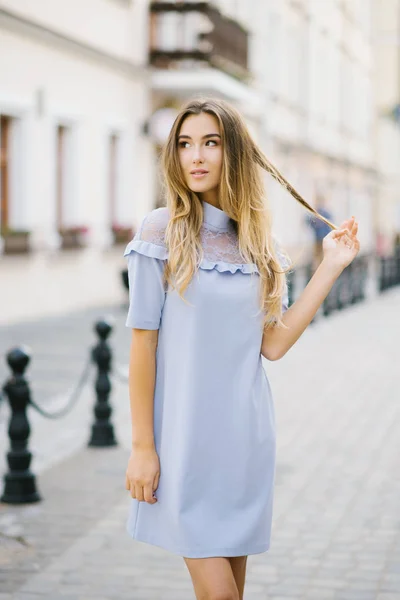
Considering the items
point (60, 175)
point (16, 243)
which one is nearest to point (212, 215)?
point (16, 243)

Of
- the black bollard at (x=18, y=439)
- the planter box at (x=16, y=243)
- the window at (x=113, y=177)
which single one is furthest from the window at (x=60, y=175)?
the black bollard at (x=18, y=439)

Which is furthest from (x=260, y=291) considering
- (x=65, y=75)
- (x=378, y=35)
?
(x=378, y=35)

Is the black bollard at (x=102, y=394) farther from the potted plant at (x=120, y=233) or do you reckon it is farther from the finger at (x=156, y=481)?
the potted plant at (x=120, y=233)

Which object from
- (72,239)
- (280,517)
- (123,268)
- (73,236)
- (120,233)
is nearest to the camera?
(280,517)

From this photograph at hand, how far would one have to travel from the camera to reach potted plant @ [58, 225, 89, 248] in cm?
2002

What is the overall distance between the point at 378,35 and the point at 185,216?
53.4m

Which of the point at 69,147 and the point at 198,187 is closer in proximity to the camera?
the point at 198,187

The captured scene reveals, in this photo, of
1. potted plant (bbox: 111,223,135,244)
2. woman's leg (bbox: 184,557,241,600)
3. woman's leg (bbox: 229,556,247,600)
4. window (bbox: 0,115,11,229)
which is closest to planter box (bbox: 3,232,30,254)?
window (bbox: 0,115,11,229)

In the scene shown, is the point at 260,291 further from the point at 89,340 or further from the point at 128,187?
the point at 128,187

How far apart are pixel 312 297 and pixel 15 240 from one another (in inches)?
581

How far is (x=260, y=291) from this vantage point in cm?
336

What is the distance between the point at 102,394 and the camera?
28.0 ft

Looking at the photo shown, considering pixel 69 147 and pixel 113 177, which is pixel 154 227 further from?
pixel 113 177

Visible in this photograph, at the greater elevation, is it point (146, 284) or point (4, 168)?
point (4, 168)
